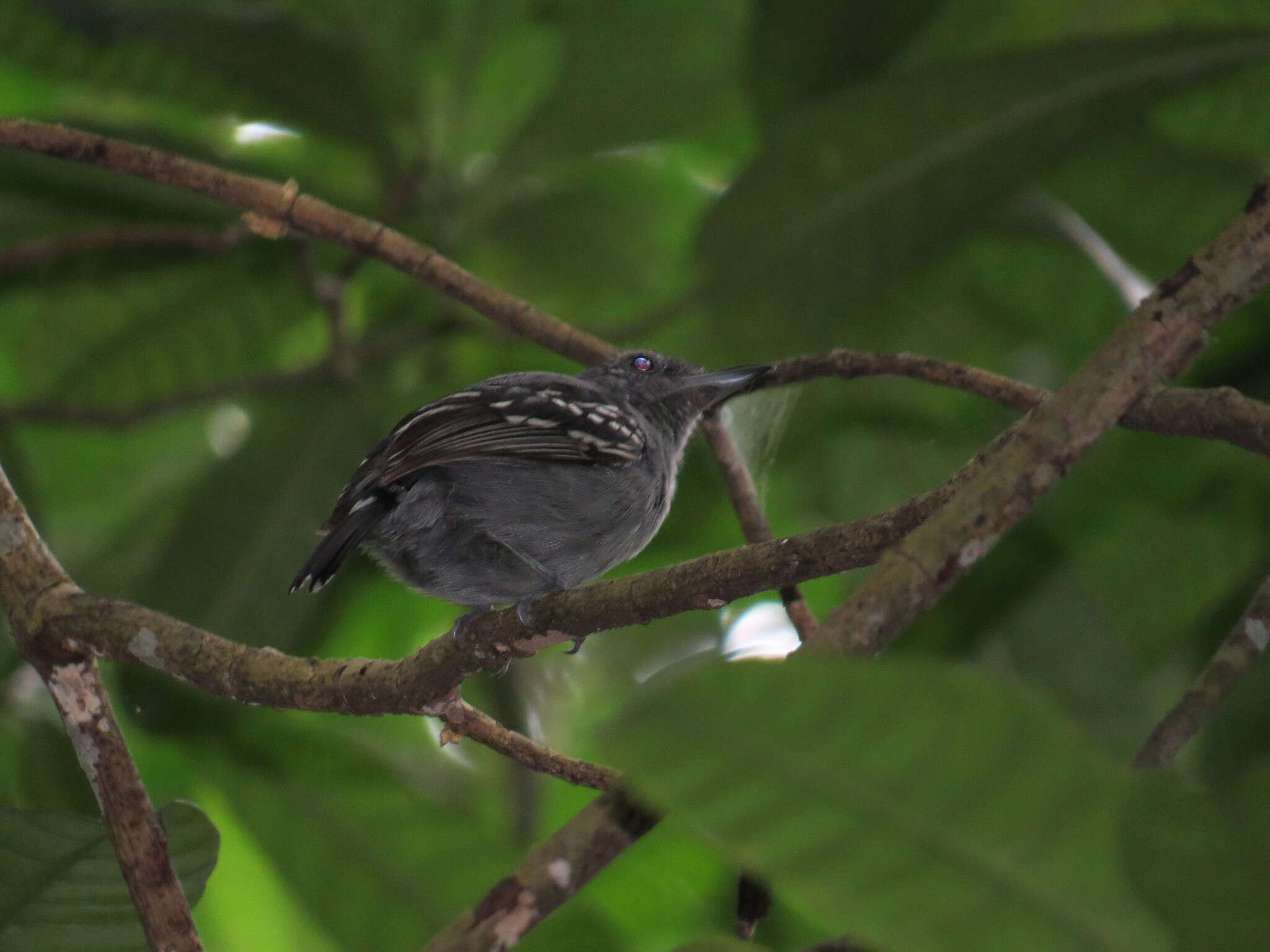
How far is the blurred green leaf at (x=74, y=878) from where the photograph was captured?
2230mm

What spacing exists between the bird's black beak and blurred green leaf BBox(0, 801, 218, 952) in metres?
1.67

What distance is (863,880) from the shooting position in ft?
3.72

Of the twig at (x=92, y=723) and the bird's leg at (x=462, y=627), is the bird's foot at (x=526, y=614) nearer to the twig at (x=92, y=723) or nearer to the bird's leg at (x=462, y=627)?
the bird's leg at (x=462, y=627)

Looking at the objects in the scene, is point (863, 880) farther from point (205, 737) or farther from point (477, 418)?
point (205, 737)

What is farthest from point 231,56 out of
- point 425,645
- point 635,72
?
point 425,645

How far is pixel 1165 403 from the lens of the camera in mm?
1874

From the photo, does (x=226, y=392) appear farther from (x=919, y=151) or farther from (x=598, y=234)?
(x=919, y=151)

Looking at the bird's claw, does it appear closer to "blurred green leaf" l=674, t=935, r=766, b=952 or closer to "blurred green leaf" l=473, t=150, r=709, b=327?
"blurred green leaf" l=674, t=935, r=766, b=952

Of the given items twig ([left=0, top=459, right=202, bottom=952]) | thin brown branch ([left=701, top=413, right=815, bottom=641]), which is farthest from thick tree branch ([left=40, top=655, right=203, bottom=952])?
thin brown branch ([left=701, top=413, right=815, bottom=641])

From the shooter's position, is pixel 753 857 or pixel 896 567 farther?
pixel 896 567

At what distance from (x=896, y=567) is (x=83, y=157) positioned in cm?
200

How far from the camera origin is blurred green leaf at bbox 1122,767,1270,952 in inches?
43.8

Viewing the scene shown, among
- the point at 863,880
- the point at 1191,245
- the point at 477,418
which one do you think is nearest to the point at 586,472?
the point at 477,418

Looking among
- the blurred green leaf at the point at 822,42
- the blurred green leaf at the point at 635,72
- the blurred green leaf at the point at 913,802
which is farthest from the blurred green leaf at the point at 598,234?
the blurred green leaf at the point at 913,802
